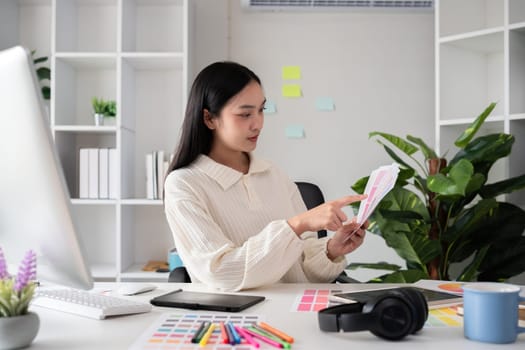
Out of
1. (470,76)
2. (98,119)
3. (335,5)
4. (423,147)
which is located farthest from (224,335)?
(335,5)

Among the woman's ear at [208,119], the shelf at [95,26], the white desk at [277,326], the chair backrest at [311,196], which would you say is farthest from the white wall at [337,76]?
the white desk at [277,326]

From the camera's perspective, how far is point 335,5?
119 inches

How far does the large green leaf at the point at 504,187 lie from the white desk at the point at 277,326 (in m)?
1.44

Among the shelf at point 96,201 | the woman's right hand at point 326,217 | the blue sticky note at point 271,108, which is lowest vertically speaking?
the shelf at point 96,201

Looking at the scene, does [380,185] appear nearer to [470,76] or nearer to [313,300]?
[313,300]

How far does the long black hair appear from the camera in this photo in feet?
5.62

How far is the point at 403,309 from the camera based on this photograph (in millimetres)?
920

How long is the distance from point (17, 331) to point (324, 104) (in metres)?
2.41

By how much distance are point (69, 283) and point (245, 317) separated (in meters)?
0.35

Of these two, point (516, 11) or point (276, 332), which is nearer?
point (276, 332)

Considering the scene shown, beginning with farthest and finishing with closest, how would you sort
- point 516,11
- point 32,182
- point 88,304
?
point 516,11 < point 88,304 < point 32,182

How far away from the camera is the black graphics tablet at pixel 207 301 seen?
1.13 meters

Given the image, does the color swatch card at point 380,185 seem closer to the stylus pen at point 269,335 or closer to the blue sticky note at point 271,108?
the stylus pen at point 269,335

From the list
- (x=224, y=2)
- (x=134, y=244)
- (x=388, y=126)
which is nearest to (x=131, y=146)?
(x=134, y=244)
